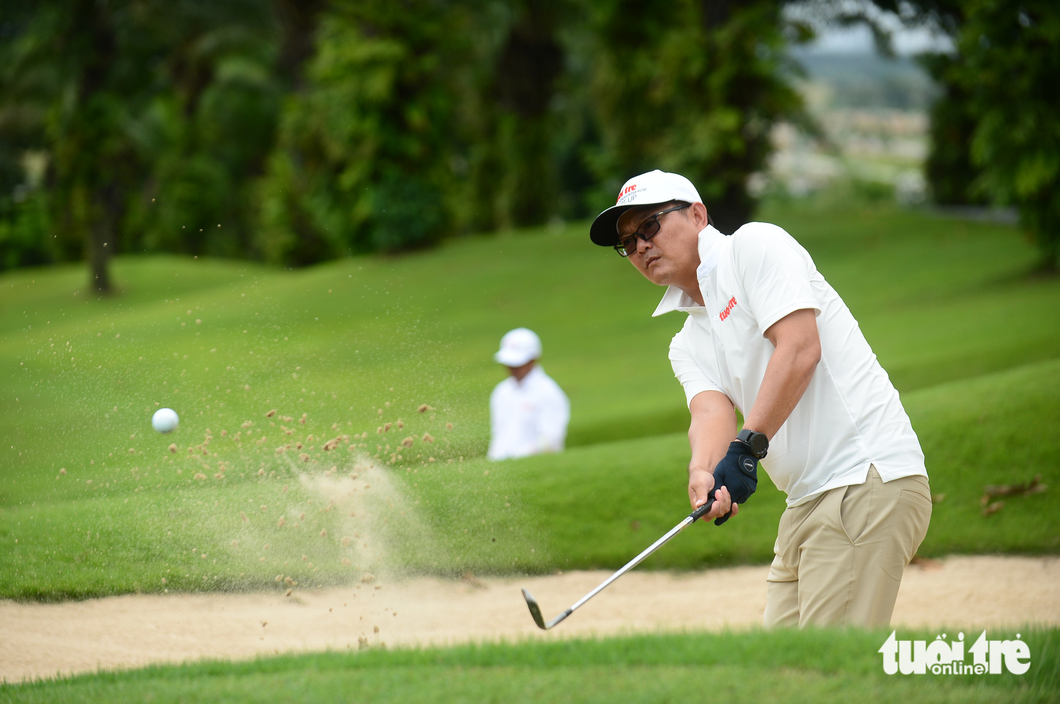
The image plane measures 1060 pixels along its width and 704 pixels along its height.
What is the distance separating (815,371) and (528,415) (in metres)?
4.17

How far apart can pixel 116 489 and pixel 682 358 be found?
332cm

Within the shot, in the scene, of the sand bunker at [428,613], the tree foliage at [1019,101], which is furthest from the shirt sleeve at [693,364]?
the tree foliage at [1019,101]

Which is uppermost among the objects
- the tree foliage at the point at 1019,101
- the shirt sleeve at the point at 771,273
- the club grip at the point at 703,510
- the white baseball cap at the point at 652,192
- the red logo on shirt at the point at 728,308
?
the tree foliage at the point at 1019,101

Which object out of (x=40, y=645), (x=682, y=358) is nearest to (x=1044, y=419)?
(x=682, y=358)

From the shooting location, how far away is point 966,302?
14.6m

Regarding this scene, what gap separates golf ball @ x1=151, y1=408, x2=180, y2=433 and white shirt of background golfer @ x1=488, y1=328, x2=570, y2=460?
8.53 ft

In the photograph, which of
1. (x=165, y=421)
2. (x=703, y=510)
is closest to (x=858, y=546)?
(x=703, y=510)

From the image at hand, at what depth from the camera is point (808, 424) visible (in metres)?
3.36

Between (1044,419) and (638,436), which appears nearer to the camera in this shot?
(1044,419)

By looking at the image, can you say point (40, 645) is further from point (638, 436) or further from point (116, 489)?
point (638, 436)

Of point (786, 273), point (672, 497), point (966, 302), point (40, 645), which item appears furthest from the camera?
point (966, 302)

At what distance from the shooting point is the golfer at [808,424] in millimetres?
3221

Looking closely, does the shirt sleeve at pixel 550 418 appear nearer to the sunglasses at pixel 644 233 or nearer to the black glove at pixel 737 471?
the sunglasses at pixel 644 233

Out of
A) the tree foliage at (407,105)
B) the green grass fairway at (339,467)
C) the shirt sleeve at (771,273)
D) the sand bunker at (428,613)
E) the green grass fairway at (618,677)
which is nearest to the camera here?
the green grass fairway at (618,677)
